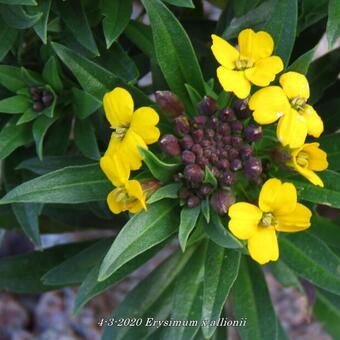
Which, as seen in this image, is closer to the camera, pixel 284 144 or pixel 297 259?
pixel 284 144

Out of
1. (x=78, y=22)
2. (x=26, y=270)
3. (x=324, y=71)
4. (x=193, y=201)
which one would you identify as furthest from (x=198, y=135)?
(x=26, y=270)

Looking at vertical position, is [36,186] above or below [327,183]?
below

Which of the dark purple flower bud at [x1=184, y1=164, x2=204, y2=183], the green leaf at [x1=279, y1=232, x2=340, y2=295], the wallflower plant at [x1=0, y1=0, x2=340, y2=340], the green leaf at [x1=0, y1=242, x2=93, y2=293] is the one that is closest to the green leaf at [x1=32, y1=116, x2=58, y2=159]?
the wallflower plant at [x1=0, y1=0, x2=340, y2=340]

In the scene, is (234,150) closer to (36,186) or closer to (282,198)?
(282,198)

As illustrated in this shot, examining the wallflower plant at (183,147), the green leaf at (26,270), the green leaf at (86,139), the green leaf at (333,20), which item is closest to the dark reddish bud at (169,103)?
the wallflower plant at (183,147)

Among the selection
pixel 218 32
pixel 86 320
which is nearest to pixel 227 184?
pixel 218 32

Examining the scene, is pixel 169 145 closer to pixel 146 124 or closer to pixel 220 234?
pixel 146 124
